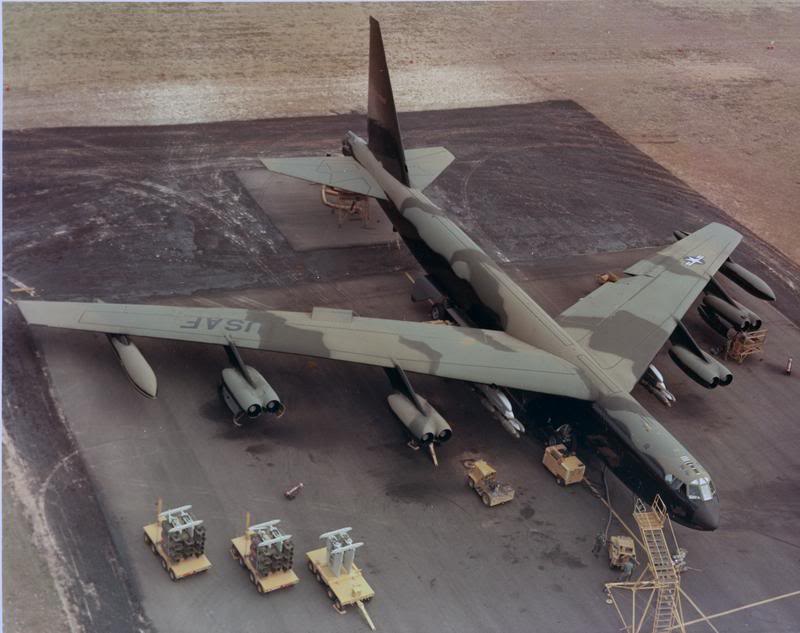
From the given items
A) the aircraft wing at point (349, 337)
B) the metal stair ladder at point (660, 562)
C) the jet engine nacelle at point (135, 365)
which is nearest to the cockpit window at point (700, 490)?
the metal stair ladder at point (660, 562)

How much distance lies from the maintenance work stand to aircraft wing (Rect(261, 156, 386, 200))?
1920cm

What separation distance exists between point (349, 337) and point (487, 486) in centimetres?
751

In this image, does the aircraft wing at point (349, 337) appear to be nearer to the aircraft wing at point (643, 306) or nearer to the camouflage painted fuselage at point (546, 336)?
the camouflage painted fuselage at point (546, 336)

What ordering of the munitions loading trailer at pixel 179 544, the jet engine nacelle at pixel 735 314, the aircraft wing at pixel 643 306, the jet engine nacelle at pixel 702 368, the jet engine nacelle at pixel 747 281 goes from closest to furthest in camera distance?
the munitions loading trailer at pixel 179 544 < the aircraft wing at pixel 643 306 < the jet engine nacelle at pixel 702 368 < the jet engine nacelle at pixel 735 314 < the jet engine nacelle at pixel 747 281

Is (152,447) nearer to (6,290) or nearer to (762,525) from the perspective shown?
(6,290)

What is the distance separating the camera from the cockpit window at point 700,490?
29562 millimetres

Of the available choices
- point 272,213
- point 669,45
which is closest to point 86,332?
point 272,213

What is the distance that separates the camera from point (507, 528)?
31.3 metres

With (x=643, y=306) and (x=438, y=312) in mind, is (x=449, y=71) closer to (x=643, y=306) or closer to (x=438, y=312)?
(x=438, y=312)

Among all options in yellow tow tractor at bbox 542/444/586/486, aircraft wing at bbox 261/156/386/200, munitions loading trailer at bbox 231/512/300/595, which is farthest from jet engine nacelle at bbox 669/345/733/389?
munitions loading trailer at bbox 231/512/300/595

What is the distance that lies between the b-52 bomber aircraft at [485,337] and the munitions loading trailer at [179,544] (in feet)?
18.0

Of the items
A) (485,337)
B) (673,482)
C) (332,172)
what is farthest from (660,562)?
(332,172)

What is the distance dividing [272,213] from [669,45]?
149ft

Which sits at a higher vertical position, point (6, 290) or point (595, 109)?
point (595, 109)
